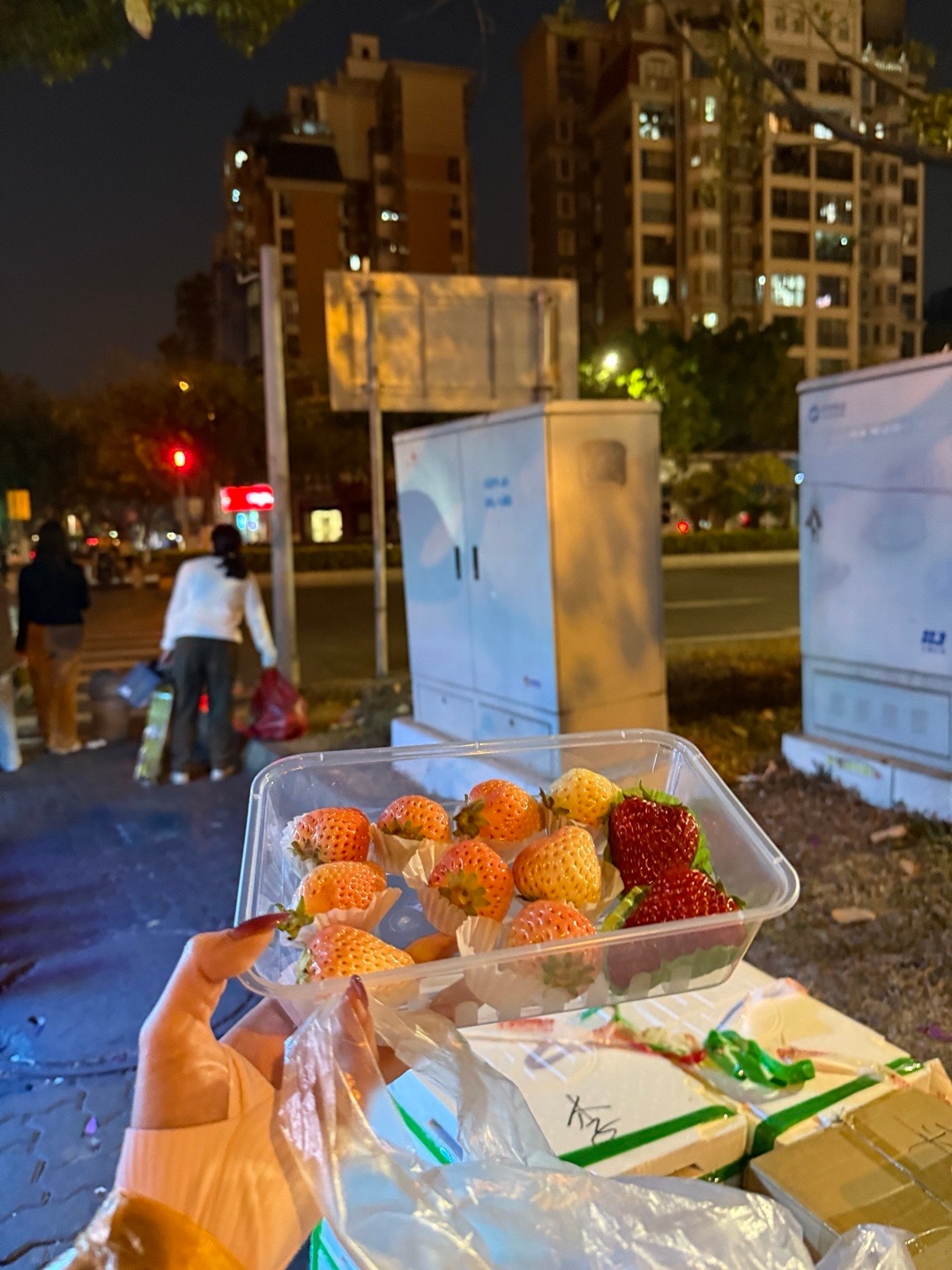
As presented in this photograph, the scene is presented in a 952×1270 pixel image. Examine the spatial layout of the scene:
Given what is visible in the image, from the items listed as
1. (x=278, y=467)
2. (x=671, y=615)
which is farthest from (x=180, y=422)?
(x=278, y=467)

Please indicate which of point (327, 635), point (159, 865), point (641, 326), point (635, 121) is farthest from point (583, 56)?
point (159, 865)

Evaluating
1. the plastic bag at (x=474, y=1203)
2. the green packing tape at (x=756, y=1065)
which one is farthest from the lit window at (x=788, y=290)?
the plastic bag at (x=474, y=1203)

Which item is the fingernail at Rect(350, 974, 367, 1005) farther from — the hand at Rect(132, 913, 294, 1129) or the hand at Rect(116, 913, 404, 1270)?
the hand at Rect(132, 913, 294, 1129)

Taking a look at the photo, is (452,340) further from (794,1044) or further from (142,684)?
(794,1044)

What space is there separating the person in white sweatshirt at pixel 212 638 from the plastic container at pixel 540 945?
5484 mm

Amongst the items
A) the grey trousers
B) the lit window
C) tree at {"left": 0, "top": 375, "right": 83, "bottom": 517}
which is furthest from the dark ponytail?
the lit window

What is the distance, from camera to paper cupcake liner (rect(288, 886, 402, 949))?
1.39m

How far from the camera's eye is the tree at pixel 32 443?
1684 inches

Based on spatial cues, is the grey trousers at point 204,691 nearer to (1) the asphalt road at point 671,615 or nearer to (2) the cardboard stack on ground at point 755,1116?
(1) the asphalt road at point 671,615

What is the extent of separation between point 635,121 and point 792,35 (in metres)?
57.7

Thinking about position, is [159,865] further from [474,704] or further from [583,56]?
[583,56]

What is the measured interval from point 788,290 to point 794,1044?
208ft

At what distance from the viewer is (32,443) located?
142 feet

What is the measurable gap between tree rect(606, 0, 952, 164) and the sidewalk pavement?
18.3ft
